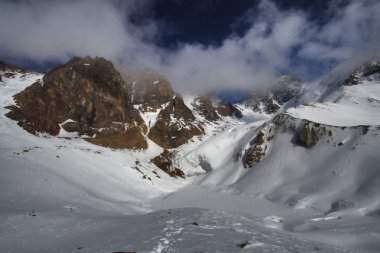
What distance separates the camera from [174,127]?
12925cm

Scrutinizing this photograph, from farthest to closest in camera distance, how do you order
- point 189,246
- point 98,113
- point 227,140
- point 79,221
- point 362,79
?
point 362,79, point 98,113, point 227,140, point 79,221, point 189,246

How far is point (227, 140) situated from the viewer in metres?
82.9

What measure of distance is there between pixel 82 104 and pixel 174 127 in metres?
40.0

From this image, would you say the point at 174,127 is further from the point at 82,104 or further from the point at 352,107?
the point at 352,107

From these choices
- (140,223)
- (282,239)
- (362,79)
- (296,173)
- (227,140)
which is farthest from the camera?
(362,79)

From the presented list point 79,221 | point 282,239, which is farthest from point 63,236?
point 282,239

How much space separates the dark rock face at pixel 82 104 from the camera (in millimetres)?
84000

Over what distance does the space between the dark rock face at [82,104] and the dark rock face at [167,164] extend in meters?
14.6

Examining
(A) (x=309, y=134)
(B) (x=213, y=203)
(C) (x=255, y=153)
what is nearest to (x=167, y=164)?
(C) (x=255, y=153)

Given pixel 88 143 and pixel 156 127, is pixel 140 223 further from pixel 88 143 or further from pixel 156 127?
pixel 156 127

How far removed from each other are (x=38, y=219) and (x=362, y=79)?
115321 millimetres

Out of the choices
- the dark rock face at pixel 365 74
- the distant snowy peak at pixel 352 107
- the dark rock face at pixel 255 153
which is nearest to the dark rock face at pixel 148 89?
the dark rock face at pixel 365 74

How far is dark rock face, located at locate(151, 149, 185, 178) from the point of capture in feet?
263

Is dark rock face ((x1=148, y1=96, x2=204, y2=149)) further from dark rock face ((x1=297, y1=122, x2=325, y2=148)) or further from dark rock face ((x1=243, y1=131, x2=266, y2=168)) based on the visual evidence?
dark rock face ((x1=297, y1=122, x2=325, y2=148))
